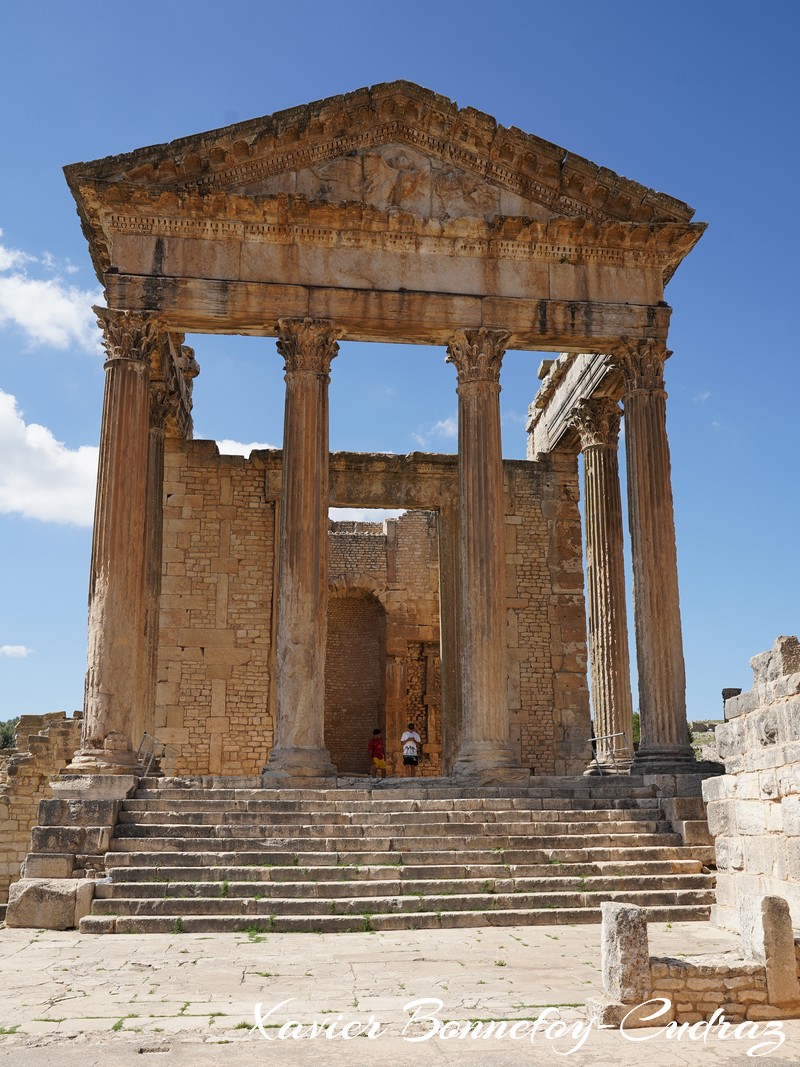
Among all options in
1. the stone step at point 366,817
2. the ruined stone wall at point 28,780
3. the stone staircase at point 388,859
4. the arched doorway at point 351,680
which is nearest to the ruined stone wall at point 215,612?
the ruined stone wall at point 28,780

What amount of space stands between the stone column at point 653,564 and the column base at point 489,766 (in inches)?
75.7

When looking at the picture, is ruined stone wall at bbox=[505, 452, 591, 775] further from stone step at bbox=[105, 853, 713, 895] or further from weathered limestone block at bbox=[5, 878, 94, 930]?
weathered limestone block at bbox=[5, 878, 94, 930]

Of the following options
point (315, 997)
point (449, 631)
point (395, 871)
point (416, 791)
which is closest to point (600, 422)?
point (449, 631)

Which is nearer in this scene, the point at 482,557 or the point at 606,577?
the point at 482,557

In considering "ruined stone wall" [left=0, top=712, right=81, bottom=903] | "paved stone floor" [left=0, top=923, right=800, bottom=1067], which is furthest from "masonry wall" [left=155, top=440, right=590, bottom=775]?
"paved stone floor" [left=0, top=923, right=800, bottom=1067]

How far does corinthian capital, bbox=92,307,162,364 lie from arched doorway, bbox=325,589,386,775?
12.7m

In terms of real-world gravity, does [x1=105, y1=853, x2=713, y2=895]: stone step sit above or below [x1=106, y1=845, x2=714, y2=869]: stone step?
below

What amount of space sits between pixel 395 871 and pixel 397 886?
12.3 inches

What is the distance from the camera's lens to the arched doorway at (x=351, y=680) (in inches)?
1104

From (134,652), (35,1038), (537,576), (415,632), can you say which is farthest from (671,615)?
(35,1038)

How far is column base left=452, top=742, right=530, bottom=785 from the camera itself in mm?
15055

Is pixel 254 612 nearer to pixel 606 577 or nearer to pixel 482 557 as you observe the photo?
pixel 482 557

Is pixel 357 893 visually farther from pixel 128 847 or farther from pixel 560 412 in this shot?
pixel 560 412

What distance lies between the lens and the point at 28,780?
19.6m
